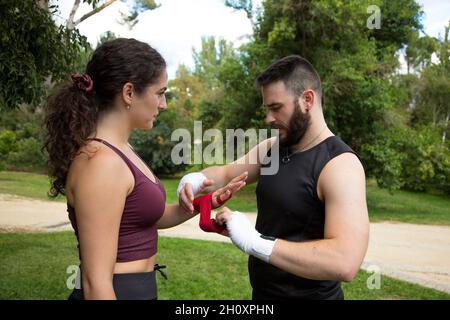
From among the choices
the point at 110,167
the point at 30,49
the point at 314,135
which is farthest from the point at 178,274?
the point at 110,167

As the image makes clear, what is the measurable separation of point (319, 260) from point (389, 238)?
8.67m

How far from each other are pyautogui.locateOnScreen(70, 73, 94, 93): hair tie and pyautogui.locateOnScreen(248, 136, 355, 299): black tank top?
994 millimetres

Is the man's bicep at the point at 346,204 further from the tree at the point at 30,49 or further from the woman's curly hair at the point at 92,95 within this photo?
the tree at the point at 30,49

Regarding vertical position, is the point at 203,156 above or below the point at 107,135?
below

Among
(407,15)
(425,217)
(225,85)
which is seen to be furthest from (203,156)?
(407,15)

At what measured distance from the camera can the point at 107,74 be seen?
1.94 m

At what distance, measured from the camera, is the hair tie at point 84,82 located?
6.39 ft

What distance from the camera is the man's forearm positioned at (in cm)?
183

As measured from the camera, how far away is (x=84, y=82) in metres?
1.95

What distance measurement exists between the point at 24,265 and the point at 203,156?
11.4 metres

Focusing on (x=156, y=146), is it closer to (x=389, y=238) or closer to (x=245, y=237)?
(x=389, y=238)

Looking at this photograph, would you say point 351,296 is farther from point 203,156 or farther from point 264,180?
point 203,156

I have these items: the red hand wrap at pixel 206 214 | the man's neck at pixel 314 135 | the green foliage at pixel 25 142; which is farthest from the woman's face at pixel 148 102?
the green foliage at pixel 25 142
